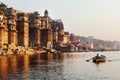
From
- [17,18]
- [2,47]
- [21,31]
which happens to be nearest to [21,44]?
[21,31]

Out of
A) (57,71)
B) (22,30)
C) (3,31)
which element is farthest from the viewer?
(22,30)

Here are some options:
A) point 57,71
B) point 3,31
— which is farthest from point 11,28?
point 57,71

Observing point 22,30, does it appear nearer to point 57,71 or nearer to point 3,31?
point 3,31

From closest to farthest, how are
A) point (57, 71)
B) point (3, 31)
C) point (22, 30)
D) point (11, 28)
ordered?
point (57, 71) → point (3, 31) → point (11, 28) → point (22, 30)

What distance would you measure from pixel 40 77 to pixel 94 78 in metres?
7.40

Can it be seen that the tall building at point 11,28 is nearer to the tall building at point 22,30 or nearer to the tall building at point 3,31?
the tall building at point 22,30

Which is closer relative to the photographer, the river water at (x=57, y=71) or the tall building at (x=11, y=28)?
the river water at (x=57, y=71)

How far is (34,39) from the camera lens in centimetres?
19825

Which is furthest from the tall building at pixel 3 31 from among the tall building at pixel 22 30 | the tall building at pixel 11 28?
the tall building at pixel 22 30

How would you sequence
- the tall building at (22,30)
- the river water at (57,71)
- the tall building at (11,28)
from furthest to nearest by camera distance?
the tall building at (22,30), the tall building at (11,28), the river water at (57,71)

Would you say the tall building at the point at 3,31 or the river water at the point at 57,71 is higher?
the tall building at the point at 3,31

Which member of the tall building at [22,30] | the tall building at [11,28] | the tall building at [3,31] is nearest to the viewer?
the tall building at [3,31]

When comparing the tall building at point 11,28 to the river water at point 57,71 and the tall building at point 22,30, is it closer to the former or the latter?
the tall building at point 22,30

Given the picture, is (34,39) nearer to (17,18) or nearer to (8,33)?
(17,18)
